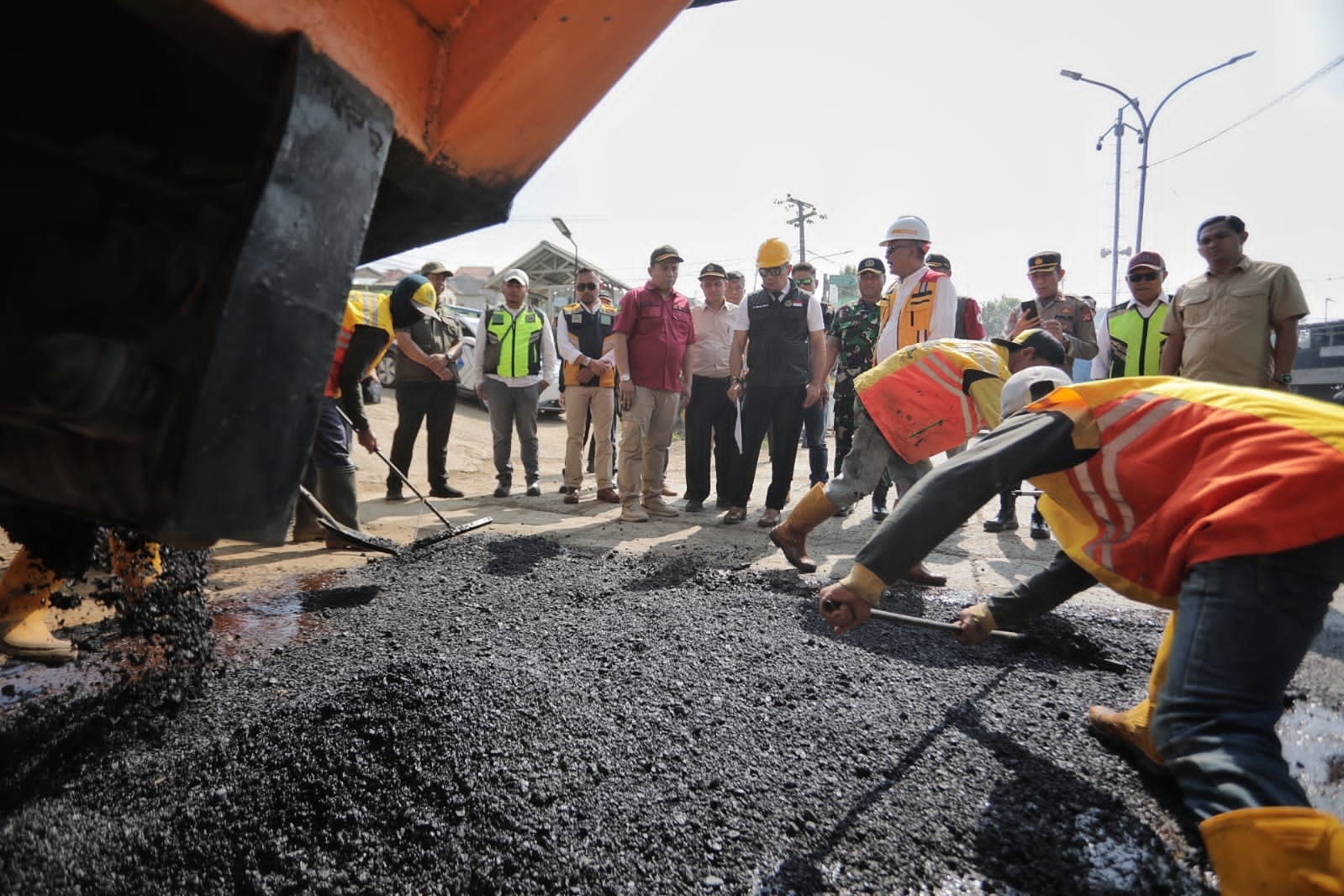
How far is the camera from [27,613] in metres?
2.41

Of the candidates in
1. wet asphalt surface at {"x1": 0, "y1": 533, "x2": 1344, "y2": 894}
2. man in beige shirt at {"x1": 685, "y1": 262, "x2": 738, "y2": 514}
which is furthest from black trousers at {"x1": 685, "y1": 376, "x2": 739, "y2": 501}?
wet asphalt surface at {"x1": 0, "y1": 533, "x2": 1344, "y2": 894}

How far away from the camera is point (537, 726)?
1847 millimetres

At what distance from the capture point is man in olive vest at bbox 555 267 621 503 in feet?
18.2

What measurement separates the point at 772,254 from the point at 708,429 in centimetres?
146

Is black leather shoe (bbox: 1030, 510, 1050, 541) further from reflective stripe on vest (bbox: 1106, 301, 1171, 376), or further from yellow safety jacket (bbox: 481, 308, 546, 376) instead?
yellow safety jacket (bbox: 481, 308, 546, 376)

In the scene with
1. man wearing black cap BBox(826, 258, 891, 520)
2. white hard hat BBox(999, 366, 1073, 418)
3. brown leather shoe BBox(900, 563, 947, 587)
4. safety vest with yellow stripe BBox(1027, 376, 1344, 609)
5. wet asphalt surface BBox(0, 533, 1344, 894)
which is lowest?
wet asphalt surface BBox(0, 533, 1344, 894)

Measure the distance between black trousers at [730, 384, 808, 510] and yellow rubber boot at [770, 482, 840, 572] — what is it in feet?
3.62

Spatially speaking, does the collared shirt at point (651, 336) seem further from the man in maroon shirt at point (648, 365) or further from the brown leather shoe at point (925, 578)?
the brown leather shoe at point (925, 578)

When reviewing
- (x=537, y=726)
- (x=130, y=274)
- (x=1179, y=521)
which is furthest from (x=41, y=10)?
(x=1179, y=521)

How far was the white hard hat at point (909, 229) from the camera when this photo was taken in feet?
14.0

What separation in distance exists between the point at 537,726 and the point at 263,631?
5.33 ft

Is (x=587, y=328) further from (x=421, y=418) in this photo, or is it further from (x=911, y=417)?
(x=911, y=417)

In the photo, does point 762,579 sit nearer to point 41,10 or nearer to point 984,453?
point 984,453

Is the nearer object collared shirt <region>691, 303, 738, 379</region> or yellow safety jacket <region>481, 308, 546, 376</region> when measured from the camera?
collared shirt <region>691, 303, 738, 379</region>
